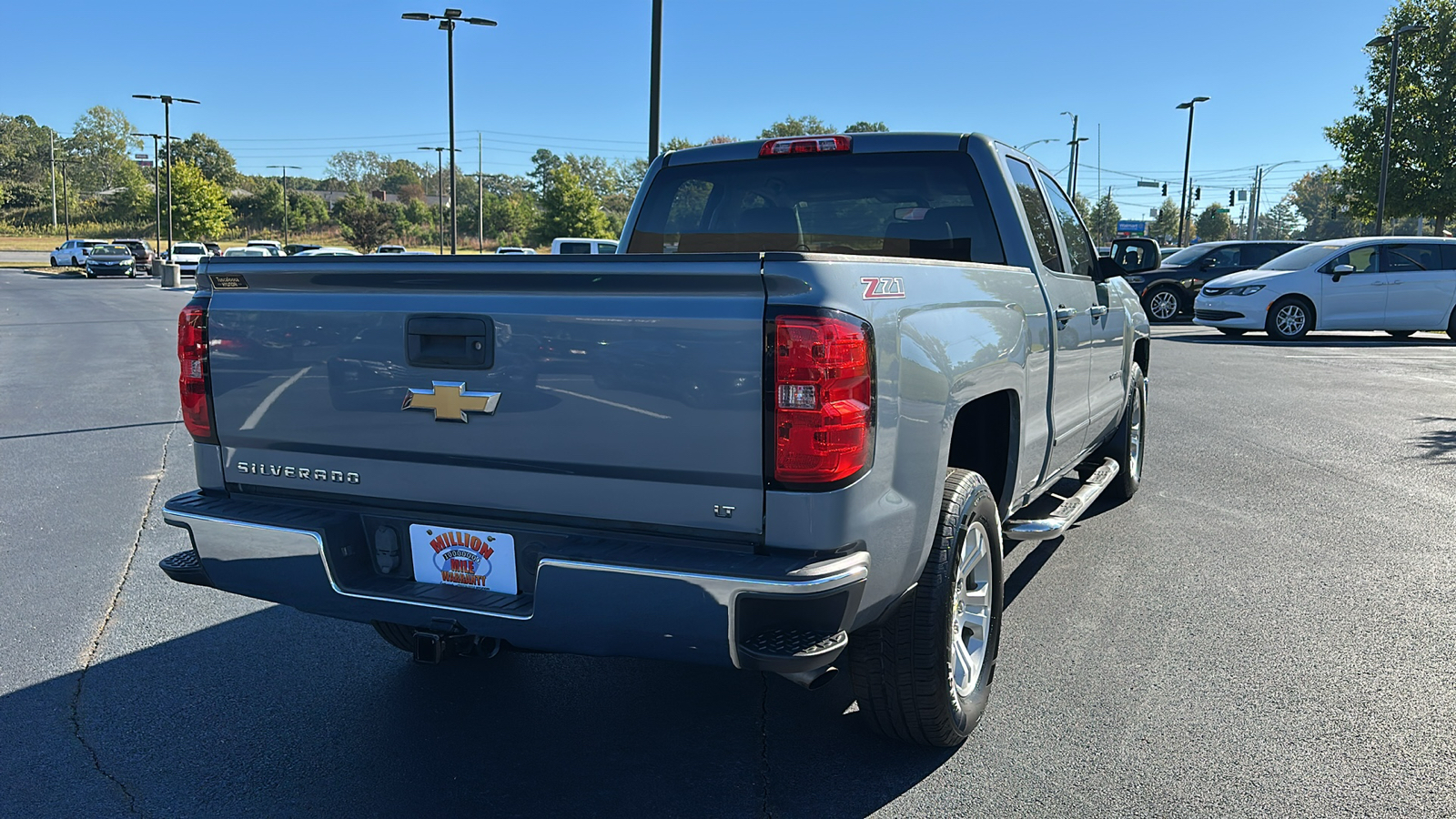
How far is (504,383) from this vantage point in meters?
2.79

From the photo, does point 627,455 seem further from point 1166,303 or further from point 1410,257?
point 1166,303

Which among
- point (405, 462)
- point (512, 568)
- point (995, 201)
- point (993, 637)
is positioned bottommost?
point (993, 637)

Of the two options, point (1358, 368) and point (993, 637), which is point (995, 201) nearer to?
point (993, 637)

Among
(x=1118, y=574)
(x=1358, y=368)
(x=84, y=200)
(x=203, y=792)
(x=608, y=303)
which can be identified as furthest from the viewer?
(x=84, y=200)

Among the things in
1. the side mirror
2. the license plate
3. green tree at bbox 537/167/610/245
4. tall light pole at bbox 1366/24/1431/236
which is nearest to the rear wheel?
tall light pole at bbox 1366/24/1431/236

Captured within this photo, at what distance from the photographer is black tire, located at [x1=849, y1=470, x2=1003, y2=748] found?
3078 mm

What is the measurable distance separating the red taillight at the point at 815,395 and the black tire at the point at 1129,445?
4072mm

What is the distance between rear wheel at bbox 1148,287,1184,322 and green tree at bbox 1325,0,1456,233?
15.5 metres

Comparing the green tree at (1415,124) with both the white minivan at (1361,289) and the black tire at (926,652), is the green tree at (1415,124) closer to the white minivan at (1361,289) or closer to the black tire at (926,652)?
the white minivan at (1361,289)

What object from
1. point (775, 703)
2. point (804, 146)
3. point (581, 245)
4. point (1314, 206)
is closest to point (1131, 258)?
point (804, 146)

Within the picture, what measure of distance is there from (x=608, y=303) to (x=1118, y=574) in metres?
3.44

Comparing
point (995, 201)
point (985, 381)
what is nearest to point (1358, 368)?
point (995, 201)

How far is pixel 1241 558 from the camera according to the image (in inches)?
213

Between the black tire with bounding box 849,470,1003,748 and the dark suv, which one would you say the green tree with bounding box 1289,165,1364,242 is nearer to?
the dark suv
